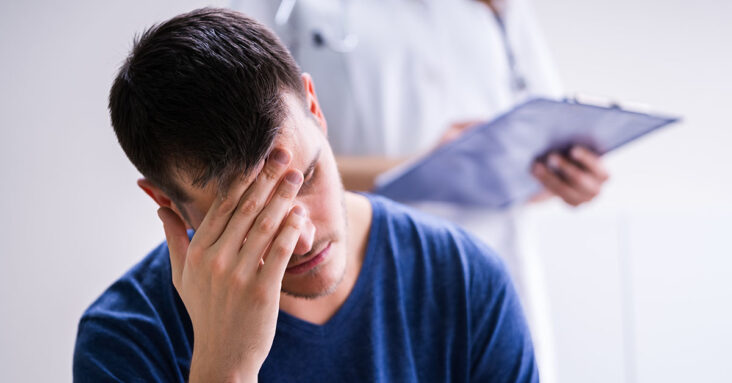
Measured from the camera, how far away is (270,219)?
66cm

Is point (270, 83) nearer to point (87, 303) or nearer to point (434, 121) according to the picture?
point (87, 303)

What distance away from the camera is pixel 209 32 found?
67 centimetres

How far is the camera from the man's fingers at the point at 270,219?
26.0 inches

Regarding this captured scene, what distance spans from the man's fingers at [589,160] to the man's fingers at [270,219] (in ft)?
2.09

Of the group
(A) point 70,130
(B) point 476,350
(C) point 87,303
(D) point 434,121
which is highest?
(A) point 70,130

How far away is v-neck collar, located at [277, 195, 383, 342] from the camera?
0.78 metres

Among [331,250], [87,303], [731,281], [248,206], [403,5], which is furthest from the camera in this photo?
[731,281]

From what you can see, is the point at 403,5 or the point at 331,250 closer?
the point at 331,250

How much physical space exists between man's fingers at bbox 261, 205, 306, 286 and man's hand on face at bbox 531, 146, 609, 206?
61 centimetres

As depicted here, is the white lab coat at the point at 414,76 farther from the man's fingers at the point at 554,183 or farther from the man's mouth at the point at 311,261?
the man's mouth at the point at 311,261

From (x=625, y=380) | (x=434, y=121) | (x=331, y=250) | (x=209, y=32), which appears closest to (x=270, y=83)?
(x=209, y=32)

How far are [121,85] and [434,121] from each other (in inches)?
29.7

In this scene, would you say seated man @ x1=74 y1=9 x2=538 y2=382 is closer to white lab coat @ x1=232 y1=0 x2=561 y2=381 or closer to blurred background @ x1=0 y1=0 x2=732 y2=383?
blurred background @ x1=0 y1=0 x2=732 y2=383

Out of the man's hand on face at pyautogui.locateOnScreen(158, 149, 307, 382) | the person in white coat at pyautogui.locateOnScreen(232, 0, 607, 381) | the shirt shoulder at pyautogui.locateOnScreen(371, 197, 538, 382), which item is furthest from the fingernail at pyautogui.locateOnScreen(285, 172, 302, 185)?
the person in white coat at pyautogui.locateOnScreen(232, 0, 607, 381)
